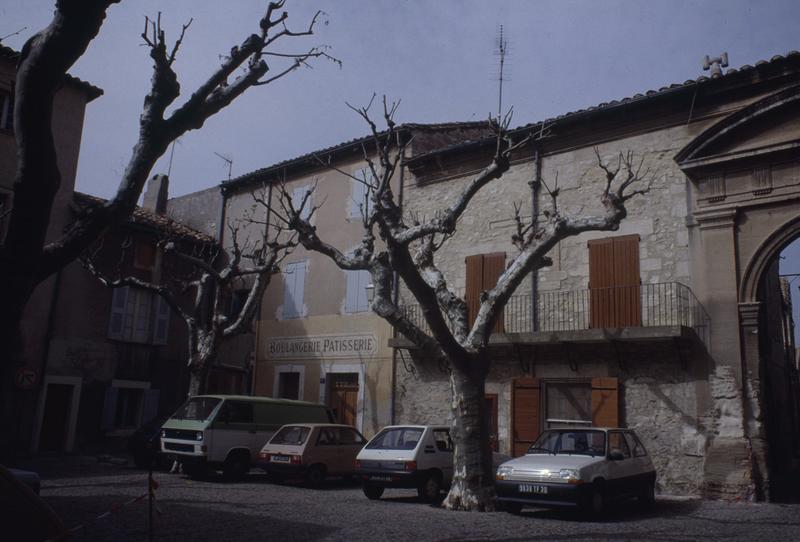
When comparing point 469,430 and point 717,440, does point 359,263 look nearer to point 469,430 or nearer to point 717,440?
point 469,430

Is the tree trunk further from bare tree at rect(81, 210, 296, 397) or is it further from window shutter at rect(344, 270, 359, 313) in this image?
window shutter at rect(344, 270, 359, 313)

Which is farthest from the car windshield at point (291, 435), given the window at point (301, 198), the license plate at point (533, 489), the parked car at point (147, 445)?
the window at point (301, 198)

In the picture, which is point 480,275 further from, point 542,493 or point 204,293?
point 542,493

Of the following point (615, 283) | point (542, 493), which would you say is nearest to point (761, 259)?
point (615, 283)

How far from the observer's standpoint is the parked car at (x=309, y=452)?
14.3m

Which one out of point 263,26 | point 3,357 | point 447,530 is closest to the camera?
point 3,357

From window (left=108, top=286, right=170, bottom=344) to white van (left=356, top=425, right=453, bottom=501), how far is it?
11.1 meters

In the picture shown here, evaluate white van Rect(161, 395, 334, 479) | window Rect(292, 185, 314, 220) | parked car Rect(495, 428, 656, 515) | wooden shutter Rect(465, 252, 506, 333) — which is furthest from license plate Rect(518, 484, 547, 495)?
window Rect(292, 185, 314, 220)

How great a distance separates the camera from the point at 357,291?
20.3 meters

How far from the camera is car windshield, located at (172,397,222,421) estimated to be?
15227 mm

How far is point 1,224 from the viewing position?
18312 millimetres

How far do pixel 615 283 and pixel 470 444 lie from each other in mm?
5871

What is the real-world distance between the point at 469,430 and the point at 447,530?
8.56 ft

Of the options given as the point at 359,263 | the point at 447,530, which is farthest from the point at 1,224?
the point at 447,530
